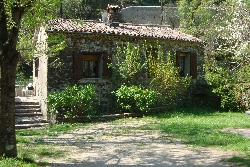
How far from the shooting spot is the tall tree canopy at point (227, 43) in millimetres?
11492

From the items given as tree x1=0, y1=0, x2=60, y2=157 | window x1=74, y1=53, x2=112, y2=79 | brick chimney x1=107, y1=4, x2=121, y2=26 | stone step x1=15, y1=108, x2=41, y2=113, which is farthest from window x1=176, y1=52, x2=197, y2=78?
tree x1=0, y1=0, x2=60, y2=157

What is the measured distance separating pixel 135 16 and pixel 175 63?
12.3 meters

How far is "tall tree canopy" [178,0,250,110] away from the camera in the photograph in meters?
11.5

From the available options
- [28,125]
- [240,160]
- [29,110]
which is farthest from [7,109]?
[29,110]

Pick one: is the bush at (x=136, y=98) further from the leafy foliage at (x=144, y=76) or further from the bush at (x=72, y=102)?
the bush at (x=72, y=102)

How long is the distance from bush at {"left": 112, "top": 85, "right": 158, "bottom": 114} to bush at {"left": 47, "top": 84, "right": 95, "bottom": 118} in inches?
55.5

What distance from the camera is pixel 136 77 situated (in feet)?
46.6

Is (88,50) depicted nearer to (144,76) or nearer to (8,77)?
(144,76)

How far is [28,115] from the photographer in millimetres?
13211

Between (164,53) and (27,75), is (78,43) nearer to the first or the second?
(164,53)

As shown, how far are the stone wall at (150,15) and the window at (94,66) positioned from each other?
1354 centimetres

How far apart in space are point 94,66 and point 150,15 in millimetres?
14688

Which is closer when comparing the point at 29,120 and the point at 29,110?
the point at 29,120

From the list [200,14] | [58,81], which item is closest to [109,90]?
[58,81]
